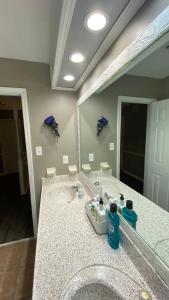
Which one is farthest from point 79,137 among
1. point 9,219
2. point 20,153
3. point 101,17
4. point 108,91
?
point 20,153

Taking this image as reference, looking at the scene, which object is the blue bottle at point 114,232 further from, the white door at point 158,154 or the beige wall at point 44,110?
the beige wall at point 44,110

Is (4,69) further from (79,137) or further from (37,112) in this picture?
(79,137)

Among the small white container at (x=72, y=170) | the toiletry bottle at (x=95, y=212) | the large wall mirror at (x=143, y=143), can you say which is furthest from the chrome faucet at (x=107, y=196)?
the small white container at (x=72, y=170)

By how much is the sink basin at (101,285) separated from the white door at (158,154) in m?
0.39

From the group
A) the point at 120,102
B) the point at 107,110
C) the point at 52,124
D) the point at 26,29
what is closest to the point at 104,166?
the point at 107,110

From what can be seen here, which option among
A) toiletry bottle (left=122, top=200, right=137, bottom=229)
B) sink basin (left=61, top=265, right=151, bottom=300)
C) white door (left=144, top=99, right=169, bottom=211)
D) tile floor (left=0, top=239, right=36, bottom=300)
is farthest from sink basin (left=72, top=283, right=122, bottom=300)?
tile floor (left=0, top=239, right=36, bottom=300)

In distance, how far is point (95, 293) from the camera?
2.30 ft

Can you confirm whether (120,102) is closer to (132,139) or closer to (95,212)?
(132,139)

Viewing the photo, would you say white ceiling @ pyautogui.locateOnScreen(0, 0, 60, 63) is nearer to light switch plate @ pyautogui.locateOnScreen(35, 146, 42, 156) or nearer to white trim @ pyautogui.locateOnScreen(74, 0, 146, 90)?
white trim @ pyautogui.locateOnScreen(74, 0, 146, 90)

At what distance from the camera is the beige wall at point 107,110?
80 centimetres

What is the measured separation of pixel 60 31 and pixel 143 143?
2.74 feet

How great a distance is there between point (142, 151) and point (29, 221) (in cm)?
235

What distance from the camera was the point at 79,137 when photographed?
1950mm

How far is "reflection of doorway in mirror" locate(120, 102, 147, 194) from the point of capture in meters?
0.84
